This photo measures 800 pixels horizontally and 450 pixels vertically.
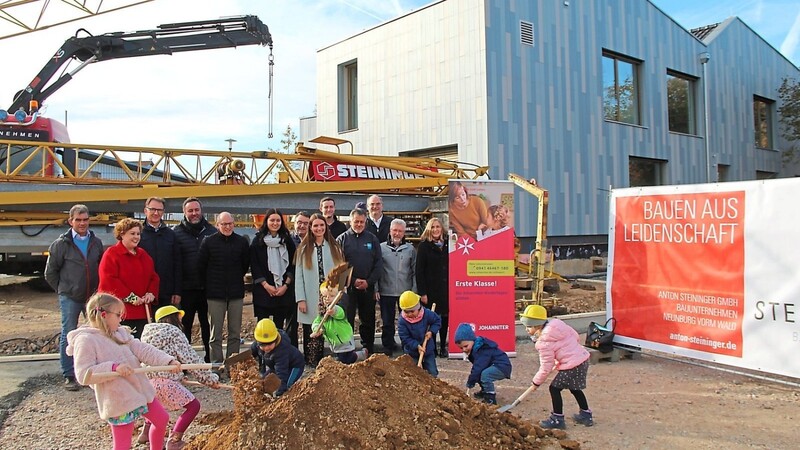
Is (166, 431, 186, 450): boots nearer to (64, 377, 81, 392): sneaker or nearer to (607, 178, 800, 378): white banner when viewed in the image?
(64, 377, 81, 392): sneaker

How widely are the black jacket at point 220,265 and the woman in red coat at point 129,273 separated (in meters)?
0.61

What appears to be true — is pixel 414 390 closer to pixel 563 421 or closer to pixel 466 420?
pixel 466 420

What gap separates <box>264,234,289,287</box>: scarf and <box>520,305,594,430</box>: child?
2.62 meters

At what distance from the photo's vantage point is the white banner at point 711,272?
5.14 m

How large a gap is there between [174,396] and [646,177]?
17.8 meters

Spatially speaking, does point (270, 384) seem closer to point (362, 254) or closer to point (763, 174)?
point (362, 254)

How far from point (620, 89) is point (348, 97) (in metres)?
8.59

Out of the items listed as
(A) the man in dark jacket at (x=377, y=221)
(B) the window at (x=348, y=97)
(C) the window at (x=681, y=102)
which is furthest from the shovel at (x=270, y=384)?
(C) the window at (x=681, y=102)

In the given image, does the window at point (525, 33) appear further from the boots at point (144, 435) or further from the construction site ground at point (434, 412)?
the boots at point (144, 435)

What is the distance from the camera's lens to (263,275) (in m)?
5.73

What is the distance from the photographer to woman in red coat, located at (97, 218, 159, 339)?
4.87 m

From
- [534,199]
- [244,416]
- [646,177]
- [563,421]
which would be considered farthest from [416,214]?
[646,177]

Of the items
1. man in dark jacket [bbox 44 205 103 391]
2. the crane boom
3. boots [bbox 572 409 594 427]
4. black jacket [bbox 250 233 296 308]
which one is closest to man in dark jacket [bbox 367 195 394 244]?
black jacket [bbox 250 233 296 308]

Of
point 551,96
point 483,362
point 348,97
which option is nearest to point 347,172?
point 483,362
